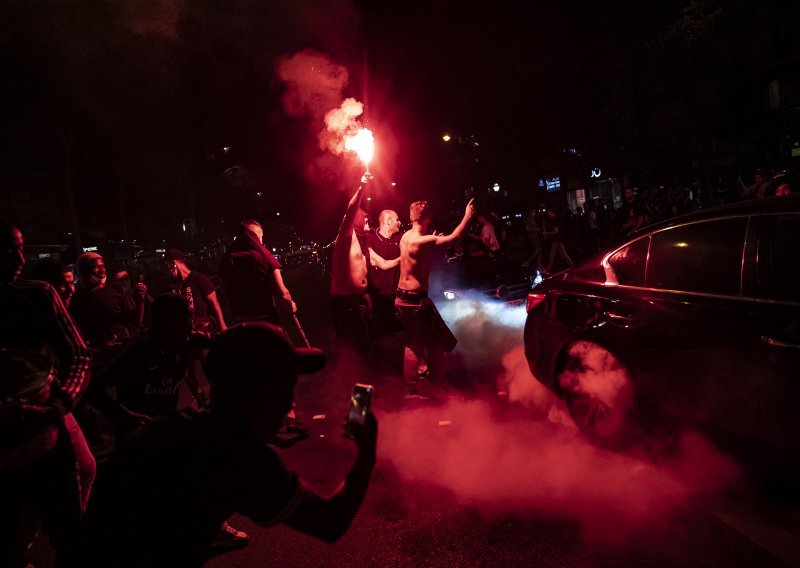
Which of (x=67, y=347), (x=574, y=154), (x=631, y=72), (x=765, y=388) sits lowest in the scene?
(x=765, y=388)

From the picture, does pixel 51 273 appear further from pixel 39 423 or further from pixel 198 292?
pixel 39 423

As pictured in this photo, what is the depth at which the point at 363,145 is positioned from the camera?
5719mm

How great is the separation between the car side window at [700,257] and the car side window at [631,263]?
7 cm

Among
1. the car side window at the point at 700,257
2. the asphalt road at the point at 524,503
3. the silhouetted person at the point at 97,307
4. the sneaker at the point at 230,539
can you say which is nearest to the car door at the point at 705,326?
the car side window at the point at 700,257

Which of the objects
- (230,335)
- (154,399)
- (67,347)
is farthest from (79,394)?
(230,335)

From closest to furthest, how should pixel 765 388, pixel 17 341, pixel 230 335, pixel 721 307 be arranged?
1. pixel 230 335
2. pixel 17 341
3. pixel 765 388
4. pixel 721 307

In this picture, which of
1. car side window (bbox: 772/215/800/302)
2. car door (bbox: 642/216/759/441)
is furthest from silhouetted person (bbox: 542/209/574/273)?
car side window (bbox: 772/215/800/302)

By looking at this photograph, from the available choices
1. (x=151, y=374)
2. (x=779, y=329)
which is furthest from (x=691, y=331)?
(x=151, y=374)

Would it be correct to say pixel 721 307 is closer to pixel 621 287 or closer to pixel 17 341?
pixel 621 287

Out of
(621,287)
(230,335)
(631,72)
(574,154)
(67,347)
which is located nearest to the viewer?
(230,335)

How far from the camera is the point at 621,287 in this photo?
3770 mm

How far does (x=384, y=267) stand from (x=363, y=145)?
1.39m

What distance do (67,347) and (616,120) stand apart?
20.1 meters

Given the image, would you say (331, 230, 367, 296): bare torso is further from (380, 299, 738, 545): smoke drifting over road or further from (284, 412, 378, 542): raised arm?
(284, 412, 378, 542): raised arm
